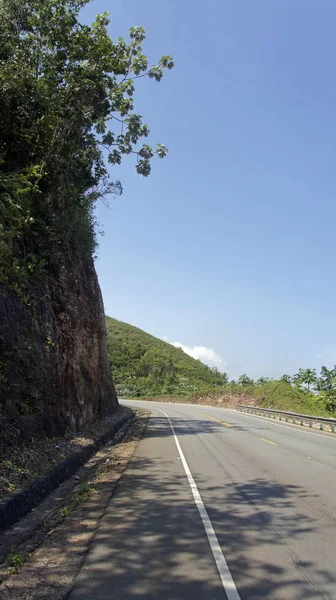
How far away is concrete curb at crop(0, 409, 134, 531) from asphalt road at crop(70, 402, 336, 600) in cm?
123

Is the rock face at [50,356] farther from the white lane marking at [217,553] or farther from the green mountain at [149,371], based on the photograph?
the green mountain at [149,371]

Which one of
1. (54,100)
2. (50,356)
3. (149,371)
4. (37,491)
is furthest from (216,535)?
(149,371)

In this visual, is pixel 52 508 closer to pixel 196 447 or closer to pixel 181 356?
pixel 196 447

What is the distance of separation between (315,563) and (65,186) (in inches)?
447

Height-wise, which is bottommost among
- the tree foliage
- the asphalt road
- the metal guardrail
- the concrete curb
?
the concrete curb

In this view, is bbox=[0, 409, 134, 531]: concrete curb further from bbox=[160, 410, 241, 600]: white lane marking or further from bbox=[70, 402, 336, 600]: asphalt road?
bbox=[160, 410, 241, 600]: white lane marking

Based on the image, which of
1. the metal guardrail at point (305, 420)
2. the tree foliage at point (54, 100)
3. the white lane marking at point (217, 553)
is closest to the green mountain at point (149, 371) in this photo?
the metal guardrail at point (305, 420)

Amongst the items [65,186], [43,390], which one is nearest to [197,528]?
[43,390]

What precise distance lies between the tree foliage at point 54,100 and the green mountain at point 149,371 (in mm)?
58525

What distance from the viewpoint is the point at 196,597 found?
154 inches

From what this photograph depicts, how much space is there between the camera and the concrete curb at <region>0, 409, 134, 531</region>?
594 centimetres

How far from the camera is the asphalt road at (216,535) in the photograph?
4137mm

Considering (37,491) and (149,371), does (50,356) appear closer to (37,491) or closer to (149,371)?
(37,491)

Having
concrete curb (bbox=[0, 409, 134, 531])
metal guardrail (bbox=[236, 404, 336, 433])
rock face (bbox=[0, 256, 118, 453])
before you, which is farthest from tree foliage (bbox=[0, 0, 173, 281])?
metal guardrail (bbox=[236, 404, 336, 433])
